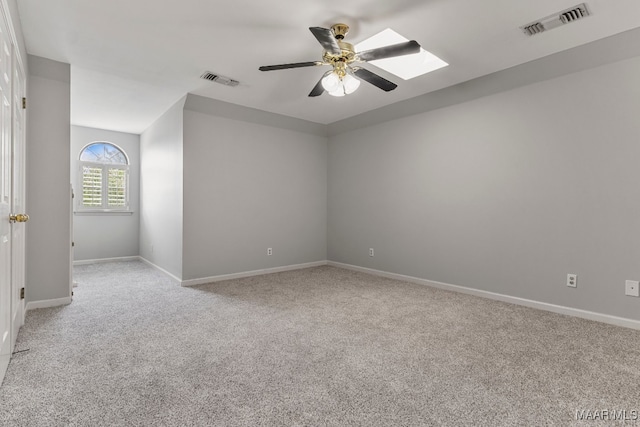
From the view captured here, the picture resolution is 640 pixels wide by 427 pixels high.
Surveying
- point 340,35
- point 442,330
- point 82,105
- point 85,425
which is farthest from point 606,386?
point 82,105

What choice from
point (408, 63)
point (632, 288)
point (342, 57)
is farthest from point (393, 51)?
point (632, 288)

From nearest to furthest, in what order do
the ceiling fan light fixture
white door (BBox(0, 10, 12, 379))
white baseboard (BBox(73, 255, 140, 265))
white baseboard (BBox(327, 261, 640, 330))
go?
white door (BBox(0, 10, 12, 379)), the ceiling fan light fixture, white baseboard (BBox(327, 261, 640, 330)), white baseboard (BBox(73, 255, 140, 265))

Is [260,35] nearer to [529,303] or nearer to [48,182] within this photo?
[48,182]

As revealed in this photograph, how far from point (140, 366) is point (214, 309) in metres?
1.20

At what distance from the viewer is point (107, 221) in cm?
609

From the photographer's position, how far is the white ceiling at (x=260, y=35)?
241 centimetres

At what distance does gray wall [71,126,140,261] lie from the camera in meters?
5.83

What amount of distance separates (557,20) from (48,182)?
4.86 metres

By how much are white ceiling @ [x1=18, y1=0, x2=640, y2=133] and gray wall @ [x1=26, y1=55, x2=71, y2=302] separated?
0.95ft

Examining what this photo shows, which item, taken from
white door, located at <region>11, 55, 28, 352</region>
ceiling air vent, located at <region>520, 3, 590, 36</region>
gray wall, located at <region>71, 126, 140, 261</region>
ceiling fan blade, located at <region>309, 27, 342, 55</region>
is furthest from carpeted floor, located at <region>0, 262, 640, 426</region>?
gray wall, located at <region>71, 126, 140, 261</region>

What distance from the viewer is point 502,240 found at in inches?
144

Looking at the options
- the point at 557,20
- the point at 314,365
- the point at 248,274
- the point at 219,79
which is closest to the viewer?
the point at 314,365

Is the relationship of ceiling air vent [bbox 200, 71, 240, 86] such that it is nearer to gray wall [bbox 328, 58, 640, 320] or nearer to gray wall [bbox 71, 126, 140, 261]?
gray wall [bbox 328, 58, 640, 320]

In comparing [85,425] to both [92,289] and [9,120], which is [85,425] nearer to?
[9,120]
